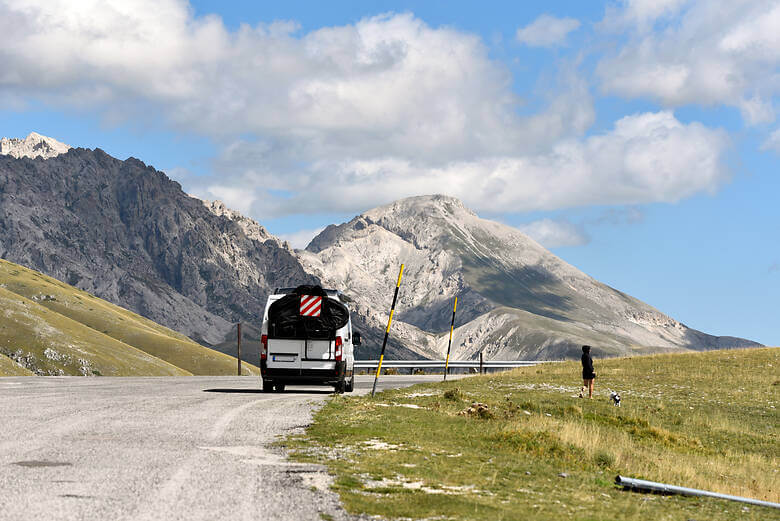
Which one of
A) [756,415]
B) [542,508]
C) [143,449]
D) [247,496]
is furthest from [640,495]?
[756,415]

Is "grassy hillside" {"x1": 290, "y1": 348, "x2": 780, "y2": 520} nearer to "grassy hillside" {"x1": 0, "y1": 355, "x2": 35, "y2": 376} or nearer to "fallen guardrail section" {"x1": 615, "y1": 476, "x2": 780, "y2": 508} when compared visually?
"fallen guardrail section" {"x1": 615, "y1": 476, "x2": 780, "y2": 508}

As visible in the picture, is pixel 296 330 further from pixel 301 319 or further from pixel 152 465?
pixel 152 465

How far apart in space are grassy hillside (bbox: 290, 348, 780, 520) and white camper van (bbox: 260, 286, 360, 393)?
2.05m

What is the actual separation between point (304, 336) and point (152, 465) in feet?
54.9

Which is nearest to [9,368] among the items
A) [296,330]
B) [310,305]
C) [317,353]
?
[296,330]

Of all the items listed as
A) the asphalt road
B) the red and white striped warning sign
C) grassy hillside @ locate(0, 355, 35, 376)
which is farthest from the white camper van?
grassy hillside @ locate(0, 355, 35, 376)

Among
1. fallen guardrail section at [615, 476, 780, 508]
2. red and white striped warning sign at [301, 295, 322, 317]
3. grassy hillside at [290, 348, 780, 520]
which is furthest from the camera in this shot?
red and white striped warning sign at [301, 295, 322, 317]

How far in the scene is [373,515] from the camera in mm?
10297

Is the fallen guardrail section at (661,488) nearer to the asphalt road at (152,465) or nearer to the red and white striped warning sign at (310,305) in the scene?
the asphalt road at (152,465)

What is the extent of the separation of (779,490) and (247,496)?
1290cm

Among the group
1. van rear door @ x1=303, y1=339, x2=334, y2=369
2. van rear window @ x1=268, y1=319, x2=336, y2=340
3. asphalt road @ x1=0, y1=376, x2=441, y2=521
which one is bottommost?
asphalt road @ x1=0, y1=376, x2=441, y2=521

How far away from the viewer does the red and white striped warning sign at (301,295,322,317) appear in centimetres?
2966

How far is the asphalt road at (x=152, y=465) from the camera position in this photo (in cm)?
1032

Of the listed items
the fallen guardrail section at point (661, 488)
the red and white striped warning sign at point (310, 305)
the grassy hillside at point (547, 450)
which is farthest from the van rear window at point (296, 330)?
the fallen guardrail section at point (661, 488)
